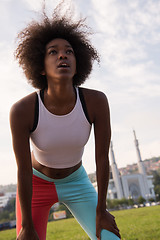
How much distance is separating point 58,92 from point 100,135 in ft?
1.98

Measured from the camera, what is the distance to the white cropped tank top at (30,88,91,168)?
2348 millimetres

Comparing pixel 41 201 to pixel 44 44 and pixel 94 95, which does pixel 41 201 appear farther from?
pixel 44 44

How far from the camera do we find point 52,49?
8.29ft

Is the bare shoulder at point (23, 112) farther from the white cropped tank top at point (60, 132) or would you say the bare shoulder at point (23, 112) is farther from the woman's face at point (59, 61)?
the woman's face at point (59, 61)

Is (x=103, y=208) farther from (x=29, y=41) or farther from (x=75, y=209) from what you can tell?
(x=29, y=41)

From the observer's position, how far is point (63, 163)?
2621mm

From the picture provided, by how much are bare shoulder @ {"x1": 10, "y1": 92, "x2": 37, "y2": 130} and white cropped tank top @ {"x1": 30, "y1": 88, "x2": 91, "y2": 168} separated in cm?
8

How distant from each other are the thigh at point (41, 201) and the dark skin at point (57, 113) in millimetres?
138

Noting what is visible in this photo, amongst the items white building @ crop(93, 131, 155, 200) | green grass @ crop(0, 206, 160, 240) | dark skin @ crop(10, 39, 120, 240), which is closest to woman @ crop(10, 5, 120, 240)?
dark skin @ crop(10, 39, 120, 240)

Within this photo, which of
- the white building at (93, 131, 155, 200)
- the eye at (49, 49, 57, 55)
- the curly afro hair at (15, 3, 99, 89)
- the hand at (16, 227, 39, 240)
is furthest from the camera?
the white building at (93, 131, 155, 200)

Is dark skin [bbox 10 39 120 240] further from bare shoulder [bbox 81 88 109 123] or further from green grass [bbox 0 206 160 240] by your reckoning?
green grass [bbox 0 206 160 240]

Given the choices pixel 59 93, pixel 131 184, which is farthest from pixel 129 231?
pixel 131 184

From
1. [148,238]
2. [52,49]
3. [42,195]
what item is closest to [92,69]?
[52,49]

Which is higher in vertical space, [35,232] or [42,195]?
[42,195]
